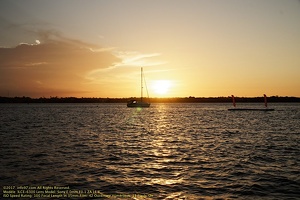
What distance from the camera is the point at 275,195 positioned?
14.3m

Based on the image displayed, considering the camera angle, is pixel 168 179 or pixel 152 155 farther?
pixel 152 155

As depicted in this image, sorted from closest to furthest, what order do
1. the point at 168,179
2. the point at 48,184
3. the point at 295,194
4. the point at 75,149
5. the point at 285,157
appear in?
1. the point at 295,194
2. the point at 48,184
3. the point at 168,179
4. the point at 285,157
5. the point at 75,149

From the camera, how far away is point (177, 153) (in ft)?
87.6

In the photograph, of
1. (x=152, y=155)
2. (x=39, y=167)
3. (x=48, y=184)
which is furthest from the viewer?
(x=152, y=155)

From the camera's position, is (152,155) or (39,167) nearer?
(39,167)

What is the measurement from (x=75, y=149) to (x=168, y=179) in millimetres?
14623

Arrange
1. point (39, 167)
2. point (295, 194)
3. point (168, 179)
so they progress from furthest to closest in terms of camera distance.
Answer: point (39, 167), point (168, 179), point (295, 194)

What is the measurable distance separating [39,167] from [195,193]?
469 inches

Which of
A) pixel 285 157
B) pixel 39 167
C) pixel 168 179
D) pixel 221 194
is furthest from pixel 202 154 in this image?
pixel 39 167

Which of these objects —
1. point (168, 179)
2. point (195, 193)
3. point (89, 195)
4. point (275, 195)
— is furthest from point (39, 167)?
point (275, 195)

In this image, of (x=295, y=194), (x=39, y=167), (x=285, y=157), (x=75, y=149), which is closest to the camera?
(x=295, y=194)

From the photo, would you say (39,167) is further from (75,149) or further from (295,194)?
(295,194)

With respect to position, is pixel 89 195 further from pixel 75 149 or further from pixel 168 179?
pixel 75 149

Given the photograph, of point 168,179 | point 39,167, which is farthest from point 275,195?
point 39,167
